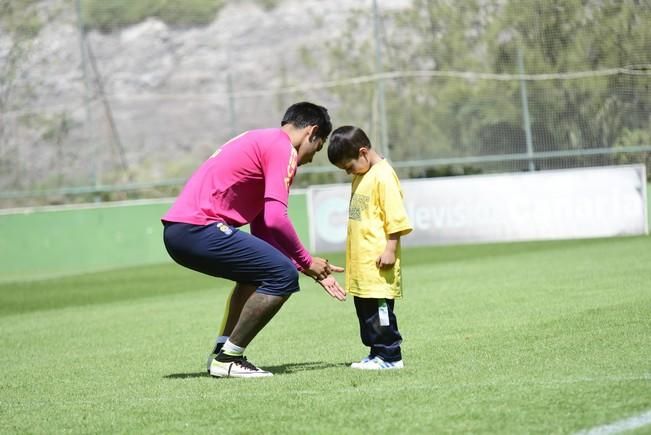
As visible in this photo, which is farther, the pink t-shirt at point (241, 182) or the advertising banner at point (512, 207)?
the advertising banner at point (512, 207)

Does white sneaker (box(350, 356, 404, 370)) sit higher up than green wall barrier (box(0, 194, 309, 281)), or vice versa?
white sneaker (box(350, 356, 404, 370))

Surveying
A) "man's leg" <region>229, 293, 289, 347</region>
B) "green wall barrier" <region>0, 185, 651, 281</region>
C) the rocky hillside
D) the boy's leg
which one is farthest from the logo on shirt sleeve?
the rocky hillside

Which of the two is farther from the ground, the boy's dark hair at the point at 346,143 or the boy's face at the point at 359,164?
the boy's dark hair at the point at 346,143

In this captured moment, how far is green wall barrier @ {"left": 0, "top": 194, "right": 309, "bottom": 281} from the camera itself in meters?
21.1

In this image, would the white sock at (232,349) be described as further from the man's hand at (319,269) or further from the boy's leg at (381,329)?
the boy's leg at (381,329)

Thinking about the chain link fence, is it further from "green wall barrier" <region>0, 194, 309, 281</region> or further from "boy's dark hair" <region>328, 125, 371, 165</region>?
"boy's dark hair" <region>328, 125, 371, 165</region>

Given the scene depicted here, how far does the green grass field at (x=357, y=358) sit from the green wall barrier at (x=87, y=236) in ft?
22.7

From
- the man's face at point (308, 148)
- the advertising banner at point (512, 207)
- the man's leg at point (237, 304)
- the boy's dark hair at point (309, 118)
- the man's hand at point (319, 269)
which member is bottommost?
the advertising banner at point (512, 207)

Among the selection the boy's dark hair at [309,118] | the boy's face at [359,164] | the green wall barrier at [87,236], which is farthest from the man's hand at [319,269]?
the green wall barrier at [87,236]

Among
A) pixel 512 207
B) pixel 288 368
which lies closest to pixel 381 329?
pixel 288 368

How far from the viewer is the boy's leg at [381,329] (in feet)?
22.7

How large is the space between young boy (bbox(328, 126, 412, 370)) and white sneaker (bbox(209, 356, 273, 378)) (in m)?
0.61

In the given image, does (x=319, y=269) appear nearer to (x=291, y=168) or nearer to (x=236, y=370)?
(x=291, y=168)

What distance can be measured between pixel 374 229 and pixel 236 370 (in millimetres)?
1183
